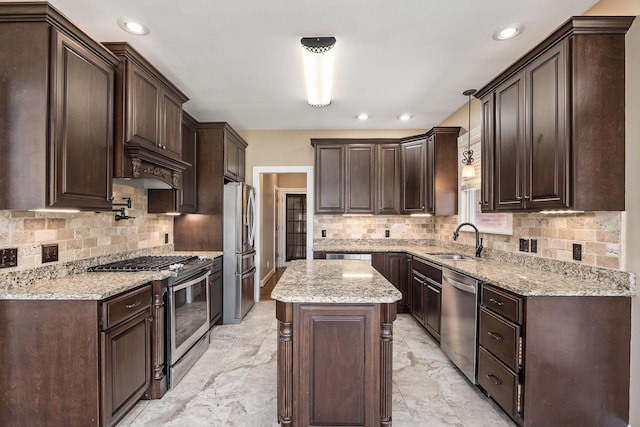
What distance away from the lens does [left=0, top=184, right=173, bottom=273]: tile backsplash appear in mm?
1968

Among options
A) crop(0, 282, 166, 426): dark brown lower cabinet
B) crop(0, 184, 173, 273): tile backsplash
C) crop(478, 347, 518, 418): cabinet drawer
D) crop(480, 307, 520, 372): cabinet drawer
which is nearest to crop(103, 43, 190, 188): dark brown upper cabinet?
crop(0, 184, 173, 273): tile backsplash

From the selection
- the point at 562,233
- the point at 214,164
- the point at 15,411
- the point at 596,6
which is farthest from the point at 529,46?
the point at 15,411

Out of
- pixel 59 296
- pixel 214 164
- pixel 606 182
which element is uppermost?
pixel 214 164

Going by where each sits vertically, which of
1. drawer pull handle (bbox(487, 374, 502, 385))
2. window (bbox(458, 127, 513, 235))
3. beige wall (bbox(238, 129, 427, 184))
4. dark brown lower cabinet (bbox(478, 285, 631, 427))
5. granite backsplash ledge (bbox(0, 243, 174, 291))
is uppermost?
beige wall (bbox(238, 129, 427, 184))

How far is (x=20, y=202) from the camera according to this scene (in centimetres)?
173

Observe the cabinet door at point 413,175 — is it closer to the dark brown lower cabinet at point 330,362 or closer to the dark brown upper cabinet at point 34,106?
the dark brown lower cabinet at point 330,362

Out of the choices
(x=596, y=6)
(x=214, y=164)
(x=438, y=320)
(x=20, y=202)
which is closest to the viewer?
(x=20, y=202)

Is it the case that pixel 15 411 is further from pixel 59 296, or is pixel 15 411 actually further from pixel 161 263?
pixel 161 263

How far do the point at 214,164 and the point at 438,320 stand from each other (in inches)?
119

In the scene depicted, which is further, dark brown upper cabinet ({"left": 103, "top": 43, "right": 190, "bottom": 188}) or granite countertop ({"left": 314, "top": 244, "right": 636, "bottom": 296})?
dark brown upper cabinet ({"left": 103, "top": 43, "right": 190, "bottom": 188})

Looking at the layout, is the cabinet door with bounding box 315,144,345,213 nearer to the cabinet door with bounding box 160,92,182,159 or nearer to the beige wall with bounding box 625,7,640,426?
the cabinet door with bounding box 160,92,182,159

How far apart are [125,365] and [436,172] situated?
378cm

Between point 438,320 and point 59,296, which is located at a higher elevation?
point 59,296

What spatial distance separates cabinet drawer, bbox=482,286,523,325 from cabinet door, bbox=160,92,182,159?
9.01ft
